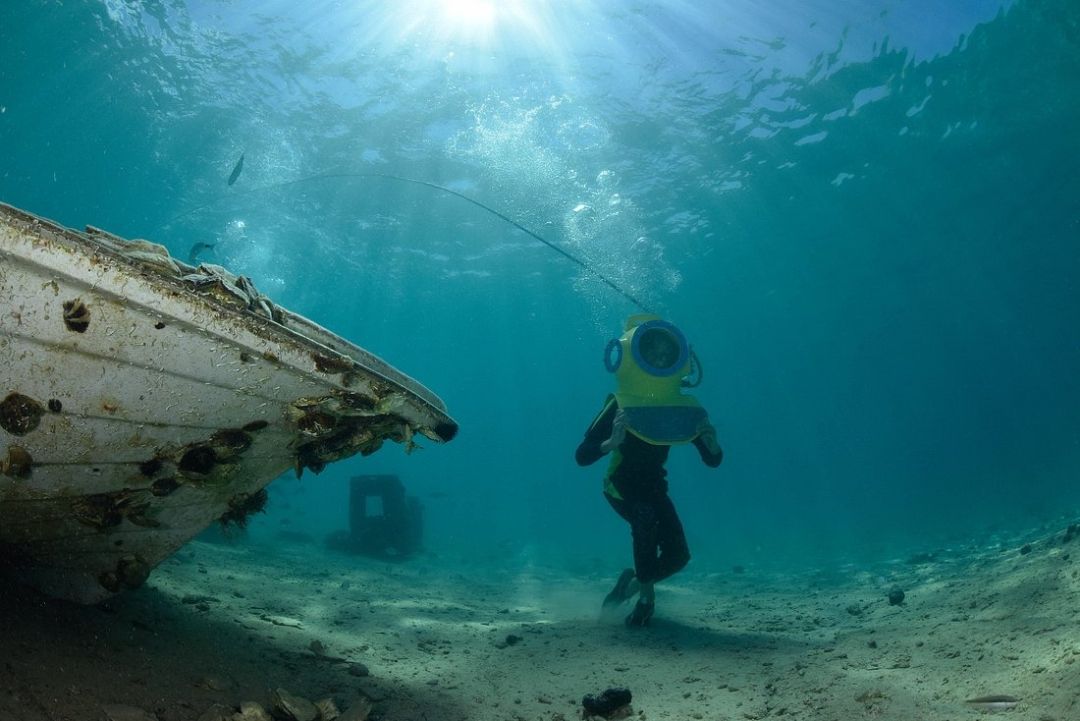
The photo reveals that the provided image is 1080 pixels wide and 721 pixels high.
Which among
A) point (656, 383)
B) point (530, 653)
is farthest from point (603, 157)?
point (530, 653)

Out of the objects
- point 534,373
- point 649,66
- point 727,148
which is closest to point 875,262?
point 727,148

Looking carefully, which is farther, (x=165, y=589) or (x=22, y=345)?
(x=165, y=589)

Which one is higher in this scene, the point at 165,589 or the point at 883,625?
the point at 883,625

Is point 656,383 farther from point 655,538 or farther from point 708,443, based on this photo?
point 655,538

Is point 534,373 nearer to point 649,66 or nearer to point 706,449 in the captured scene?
point 649,66

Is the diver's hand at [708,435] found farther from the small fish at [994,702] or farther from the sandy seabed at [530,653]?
the small fish at [994,702]

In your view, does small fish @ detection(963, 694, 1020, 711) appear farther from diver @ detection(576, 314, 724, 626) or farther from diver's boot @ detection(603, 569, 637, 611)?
diver's boot @ detection(603, 569, 637, 611)

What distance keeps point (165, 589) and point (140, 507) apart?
257cm

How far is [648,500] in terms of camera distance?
5293mm

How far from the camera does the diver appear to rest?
4.92m

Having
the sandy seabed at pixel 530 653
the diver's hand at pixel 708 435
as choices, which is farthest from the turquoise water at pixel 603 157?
the diver's hand at pixel 708 435

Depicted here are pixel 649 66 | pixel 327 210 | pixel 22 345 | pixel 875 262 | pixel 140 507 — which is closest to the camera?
pixel 22 345

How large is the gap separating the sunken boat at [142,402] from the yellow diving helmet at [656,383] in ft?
8.73

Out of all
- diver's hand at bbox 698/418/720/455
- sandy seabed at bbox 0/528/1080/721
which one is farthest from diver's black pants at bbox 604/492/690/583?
diver's hand at bbox 698/418/720/455
